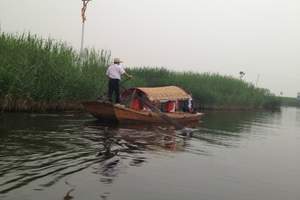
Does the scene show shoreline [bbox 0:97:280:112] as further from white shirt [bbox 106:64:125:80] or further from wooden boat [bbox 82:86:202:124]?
white shirt [bbox 106:64:125:80]

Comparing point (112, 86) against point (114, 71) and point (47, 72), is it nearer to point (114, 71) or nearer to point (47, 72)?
point (114, 71)

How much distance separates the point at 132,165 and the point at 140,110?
27.8 ft

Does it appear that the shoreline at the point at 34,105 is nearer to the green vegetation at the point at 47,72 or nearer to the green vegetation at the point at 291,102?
the green vegetation at the point at 47,72

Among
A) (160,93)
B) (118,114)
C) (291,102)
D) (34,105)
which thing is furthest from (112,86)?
(291,102)

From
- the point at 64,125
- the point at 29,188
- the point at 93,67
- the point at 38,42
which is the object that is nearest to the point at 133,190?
the point at 29,188

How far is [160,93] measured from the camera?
1988 cm

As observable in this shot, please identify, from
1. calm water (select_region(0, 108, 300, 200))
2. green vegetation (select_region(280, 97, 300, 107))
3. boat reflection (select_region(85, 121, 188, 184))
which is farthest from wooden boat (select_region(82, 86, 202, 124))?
green vegetation (select_region(280, 97, 300, 107))

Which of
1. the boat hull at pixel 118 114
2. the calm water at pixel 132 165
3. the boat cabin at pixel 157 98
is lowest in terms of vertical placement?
the calm water at pixel 132 165

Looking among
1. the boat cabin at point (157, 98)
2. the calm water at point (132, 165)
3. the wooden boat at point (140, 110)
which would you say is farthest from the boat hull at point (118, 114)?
the calm water at point (132, 165)

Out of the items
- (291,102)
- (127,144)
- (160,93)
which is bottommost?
(127,144)

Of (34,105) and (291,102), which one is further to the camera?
(291,102)

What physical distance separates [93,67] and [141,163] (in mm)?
14370

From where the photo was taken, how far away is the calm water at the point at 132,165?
7730 mm

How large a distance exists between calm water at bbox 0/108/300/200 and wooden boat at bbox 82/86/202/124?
142 centimetres
